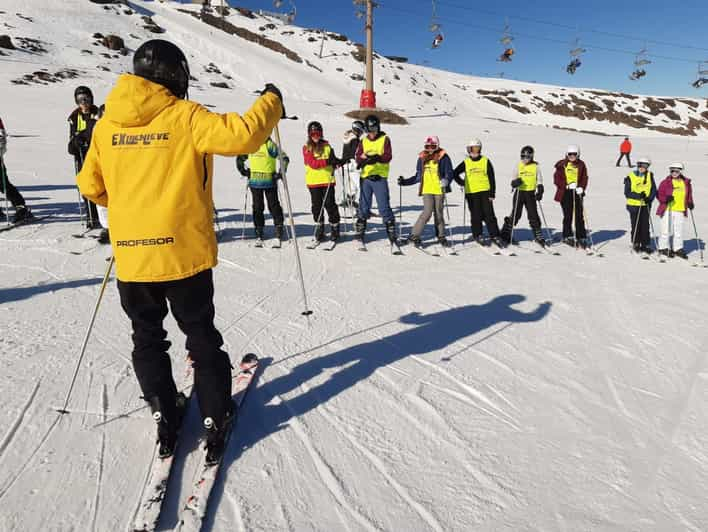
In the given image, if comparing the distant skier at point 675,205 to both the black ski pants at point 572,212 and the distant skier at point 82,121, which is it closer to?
the black ski pants at point 572,212

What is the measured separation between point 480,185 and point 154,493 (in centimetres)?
711

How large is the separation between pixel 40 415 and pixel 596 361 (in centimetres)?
420

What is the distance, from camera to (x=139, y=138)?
6.64 feet

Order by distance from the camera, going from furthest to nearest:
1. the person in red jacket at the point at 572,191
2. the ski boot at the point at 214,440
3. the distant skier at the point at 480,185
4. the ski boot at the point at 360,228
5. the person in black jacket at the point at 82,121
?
the person in red jacket at the point at 572,191 < the distant skier at the point at 480,185 < the ski boot at the point at 360,228 < the person in black jacket at the point at 82,121 < the ski boot at the point at 214,440

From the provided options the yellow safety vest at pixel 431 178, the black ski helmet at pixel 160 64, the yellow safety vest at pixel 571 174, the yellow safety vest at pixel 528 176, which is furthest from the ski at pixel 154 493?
the yellow safety vest at pixel 571 174

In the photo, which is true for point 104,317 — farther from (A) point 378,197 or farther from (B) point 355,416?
(A) point 378,197

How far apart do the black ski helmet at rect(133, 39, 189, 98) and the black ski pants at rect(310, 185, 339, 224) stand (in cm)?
538

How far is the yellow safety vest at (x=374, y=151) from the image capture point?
7191 millimetres

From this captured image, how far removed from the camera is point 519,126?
3306cm

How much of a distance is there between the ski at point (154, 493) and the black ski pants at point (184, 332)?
1.03 ft

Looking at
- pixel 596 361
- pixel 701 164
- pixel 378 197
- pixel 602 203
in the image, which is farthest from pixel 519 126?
pixel 596 361

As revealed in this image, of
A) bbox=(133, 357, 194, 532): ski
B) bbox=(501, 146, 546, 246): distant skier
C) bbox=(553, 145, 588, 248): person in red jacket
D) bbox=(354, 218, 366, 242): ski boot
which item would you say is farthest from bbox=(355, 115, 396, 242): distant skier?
bbox=(133, 357, 194, 532): ski

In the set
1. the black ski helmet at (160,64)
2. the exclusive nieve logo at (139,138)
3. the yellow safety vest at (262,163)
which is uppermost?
the black ski helmet at (160,64)

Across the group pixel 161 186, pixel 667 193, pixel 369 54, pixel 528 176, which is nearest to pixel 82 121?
pixel 161 186
